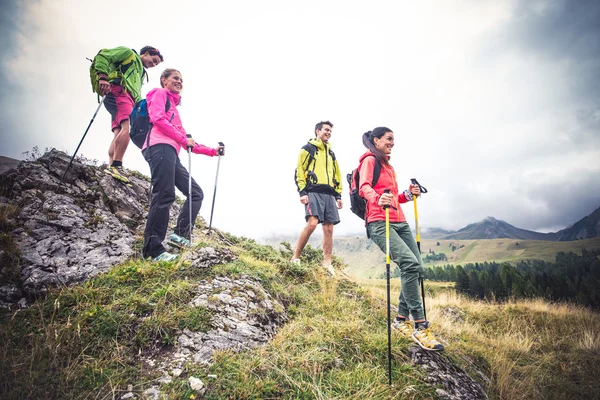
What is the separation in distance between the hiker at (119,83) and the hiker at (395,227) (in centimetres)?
548

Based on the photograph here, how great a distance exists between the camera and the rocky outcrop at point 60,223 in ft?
10.8

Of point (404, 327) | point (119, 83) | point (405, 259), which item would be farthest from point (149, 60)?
point (404, 327)

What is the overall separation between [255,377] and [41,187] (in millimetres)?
5606

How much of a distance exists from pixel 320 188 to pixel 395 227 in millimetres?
2529

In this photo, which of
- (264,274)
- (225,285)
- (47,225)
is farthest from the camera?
(264,274)

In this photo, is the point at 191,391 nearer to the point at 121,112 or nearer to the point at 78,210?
the point at 78,210

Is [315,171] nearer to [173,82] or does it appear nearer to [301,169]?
[301,169]

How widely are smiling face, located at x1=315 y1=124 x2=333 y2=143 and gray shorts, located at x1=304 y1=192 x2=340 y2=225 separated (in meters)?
1.50

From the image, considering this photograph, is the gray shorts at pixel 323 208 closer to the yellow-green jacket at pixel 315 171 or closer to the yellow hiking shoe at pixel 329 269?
the yellow-green jacket at pixel 315 171

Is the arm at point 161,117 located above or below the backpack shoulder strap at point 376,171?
above

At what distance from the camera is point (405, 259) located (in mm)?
3668

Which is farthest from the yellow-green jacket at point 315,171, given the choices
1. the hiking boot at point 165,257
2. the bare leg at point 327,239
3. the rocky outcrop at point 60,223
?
the rocky outcrop at point 60,223

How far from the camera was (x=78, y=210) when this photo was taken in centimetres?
484

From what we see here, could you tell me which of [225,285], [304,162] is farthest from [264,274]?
[304,162]
